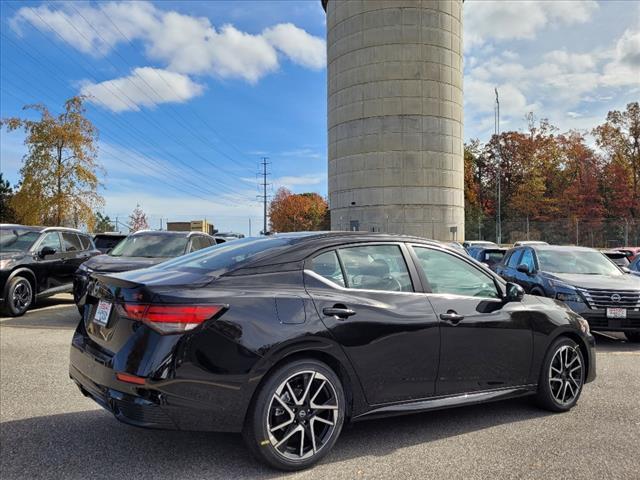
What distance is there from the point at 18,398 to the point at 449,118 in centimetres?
4635

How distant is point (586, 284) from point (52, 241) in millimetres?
10637

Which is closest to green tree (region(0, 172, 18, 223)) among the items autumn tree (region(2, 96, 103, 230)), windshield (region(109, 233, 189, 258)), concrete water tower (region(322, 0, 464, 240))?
autumn tree (region(2, 96, 103, 230))

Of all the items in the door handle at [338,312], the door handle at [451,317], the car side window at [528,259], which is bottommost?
the door handle at [451,317]

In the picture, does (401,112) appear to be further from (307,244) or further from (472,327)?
(307,244)

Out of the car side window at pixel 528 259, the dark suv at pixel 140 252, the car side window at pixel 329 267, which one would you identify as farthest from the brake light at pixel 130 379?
the car side window at pixel 528 259

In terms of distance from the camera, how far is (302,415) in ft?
11.3

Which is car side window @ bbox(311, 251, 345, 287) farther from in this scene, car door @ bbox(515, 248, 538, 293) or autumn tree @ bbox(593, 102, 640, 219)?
autumn tree @ bbox(593, 102, 640, 219)

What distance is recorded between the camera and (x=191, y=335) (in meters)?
3.17

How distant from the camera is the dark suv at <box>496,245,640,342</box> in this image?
7.95 m

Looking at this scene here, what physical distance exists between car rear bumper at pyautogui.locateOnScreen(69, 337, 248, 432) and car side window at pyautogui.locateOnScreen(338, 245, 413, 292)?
3.92 feet

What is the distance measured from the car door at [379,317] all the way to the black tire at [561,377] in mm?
1347

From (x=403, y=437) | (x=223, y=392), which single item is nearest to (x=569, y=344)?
(x=403, y=437)

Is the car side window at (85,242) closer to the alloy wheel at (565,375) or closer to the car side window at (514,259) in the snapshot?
the car side window at (514,259)

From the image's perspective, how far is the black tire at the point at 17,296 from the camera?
10.0 metres
